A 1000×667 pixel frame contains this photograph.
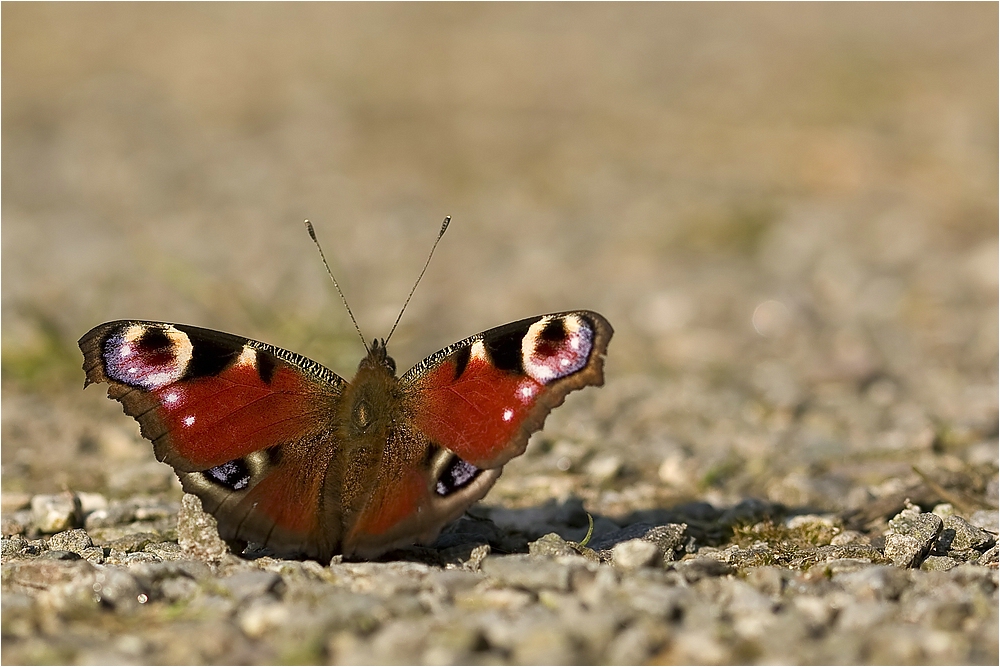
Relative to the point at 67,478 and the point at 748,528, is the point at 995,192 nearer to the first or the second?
the point at 748,528

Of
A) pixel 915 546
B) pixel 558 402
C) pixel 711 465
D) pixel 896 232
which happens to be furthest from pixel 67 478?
pixel 896 232

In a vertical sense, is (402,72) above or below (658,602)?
above

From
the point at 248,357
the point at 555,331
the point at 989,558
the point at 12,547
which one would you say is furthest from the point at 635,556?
the point at 12,547

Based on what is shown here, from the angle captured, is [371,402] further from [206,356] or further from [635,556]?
[635,556]

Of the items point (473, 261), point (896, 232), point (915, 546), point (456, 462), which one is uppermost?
point (473, 261)

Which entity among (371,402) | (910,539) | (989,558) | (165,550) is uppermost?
(371,402)

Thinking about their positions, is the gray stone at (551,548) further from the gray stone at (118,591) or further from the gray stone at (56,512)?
the gray stone at (56,512)

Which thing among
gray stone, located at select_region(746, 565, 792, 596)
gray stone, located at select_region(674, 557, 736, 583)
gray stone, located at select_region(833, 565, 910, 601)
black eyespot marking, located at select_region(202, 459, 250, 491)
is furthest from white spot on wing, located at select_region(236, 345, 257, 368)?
gray stone, located at select_region(833, 565, 910, 601)

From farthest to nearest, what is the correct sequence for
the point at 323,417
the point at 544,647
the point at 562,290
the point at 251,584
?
the point at 562,290 < the point at 323,417 < the point at 251,584 < the point at 544,647
